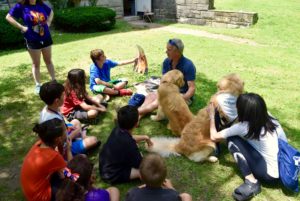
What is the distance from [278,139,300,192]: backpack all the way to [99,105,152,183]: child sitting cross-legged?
162 centimetres

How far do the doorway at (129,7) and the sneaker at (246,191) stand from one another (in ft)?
51.4

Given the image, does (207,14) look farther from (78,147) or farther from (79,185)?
(79,185)

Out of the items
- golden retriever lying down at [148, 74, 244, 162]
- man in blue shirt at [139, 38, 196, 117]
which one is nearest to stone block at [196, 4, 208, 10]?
man in blue shirt at [139, 38, 196, 117]

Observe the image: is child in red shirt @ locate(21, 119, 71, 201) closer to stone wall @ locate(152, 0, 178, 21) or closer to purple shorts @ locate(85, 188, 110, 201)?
purple shorts @ locate(85, 188, 110, 201)

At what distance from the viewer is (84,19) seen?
44.9 feet

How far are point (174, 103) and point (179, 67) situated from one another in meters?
1.07

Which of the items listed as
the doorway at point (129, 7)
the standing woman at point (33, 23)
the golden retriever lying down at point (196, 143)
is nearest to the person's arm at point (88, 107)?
the golden retriever lying down at point (196, 143)

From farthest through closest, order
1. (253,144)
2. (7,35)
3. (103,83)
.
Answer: (7,35)
(103,83)
(253,144)

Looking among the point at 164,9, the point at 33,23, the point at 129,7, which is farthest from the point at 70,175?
the point at 129,7

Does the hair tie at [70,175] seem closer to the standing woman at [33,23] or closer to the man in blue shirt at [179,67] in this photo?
the man in blue shirt at [179,67]

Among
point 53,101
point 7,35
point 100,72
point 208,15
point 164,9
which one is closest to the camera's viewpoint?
point 53,101

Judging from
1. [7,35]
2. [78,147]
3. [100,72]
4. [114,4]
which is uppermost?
[114,4]

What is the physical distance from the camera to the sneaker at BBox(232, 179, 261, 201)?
3.72 meters

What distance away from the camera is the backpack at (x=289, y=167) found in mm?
3682
